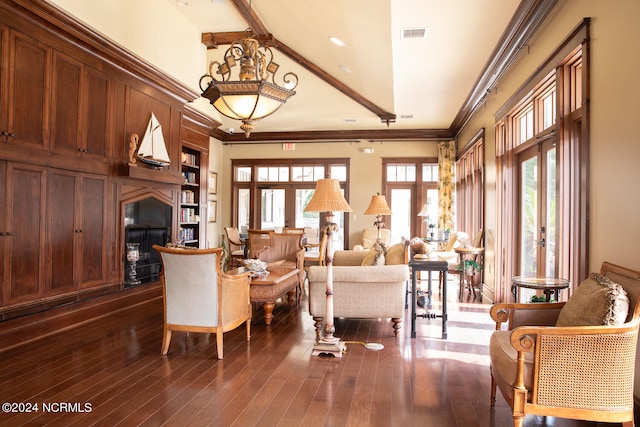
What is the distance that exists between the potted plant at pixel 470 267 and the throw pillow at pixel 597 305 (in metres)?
4.06

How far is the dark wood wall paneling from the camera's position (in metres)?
3.83

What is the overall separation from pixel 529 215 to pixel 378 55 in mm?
2857

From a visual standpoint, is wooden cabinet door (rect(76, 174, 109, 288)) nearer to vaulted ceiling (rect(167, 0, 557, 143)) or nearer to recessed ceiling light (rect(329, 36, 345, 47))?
vaulted ceiling (rect(167, 0, 557, 143))

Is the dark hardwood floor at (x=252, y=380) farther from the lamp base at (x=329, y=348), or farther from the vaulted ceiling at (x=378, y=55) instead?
the vaulted ceiling at (x=378, y=55)

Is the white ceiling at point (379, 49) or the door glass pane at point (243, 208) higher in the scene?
the white ceiling at point (379, 49)

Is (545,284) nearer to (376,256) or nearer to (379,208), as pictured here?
(376,256)

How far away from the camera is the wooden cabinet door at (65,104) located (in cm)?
430

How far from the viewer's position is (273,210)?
11242 mm

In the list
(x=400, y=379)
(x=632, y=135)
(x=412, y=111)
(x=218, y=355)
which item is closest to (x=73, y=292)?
(x=218, y=355)

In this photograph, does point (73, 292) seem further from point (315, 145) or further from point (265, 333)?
point (315, 145)

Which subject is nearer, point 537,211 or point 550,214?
point 550,214

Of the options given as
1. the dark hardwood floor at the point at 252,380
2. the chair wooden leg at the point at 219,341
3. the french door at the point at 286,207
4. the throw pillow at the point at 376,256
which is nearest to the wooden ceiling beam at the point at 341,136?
the french door at the point at 286,207

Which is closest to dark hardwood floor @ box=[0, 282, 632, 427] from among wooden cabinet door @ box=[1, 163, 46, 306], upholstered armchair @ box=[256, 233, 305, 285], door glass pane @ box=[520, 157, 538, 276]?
wooden cabinet door @ box=[1, 163, 46, 306]

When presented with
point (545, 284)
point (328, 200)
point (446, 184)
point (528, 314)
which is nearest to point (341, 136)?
point (446, 184)
